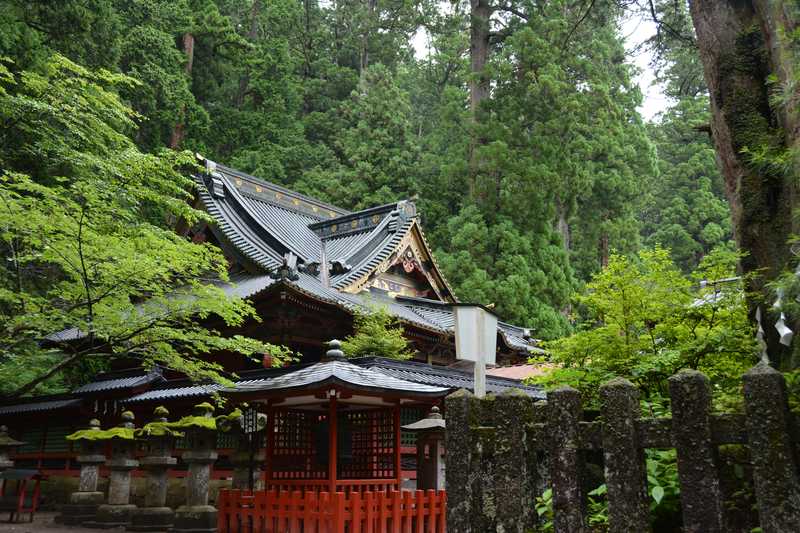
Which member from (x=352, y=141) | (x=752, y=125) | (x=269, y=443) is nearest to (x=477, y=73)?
(x=352, y=141)

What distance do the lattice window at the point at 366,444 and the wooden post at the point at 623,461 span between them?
669 cm

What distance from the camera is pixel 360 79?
38.1 metres

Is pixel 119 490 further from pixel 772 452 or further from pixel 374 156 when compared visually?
pixel 374 156

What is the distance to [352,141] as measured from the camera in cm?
3306

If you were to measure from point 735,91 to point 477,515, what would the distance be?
12.5ft

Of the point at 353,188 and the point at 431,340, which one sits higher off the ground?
the point at 353,188

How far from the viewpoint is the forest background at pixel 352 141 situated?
8.93 meters

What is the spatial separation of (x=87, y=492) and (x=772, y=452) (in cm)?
1249

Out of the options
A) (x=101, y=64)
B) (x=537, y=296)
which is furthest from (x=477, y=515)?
(x=537, y=296)

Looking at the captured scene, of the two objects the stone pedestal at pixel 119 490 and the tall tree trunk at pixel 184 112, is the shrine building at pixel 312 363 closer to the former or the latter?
the stone pedestal at pixel 119 490

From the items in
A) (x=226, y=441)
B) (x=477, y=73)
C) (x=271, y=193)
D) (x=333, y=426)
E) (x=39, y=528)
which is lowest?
(x=39, y=528)

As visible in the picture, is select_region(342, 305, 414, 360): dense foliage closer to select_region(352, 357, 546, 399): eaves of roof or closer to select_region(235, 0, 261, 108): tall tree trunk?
select_region(352, 357, 546, 399): eaves of roof

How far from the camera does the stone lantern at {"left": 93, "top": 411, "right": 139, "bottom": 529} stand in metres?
11.7

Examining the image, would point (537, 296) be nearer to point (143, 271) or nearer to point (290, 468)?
point (290, 468)
